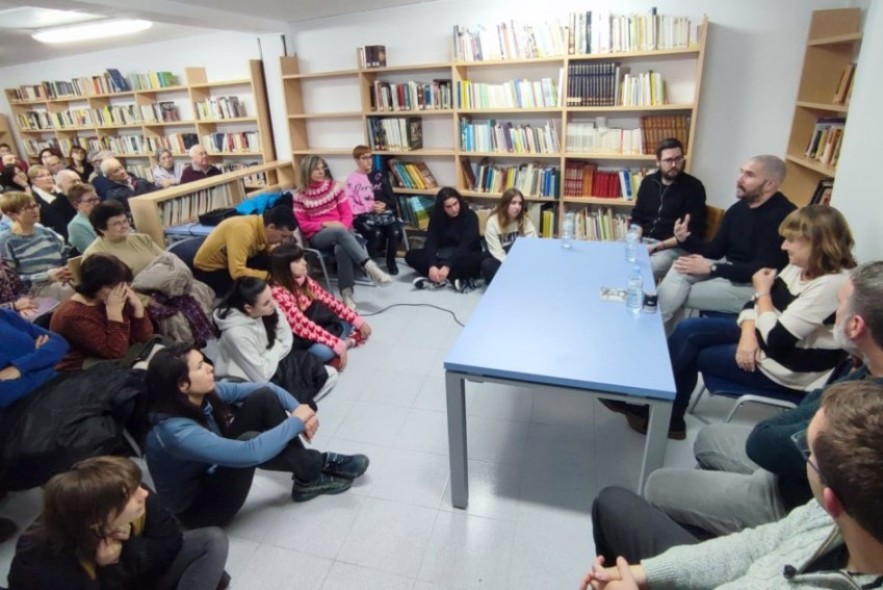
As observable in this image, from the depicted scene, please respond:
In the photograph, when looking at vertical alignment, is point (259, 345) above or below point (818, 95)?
below

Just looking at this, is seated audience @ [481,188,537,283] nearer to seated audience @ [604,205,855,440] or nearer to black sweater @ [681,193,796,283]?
black sweater @ [681,193,796,283]

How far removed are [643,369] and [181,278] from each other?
2537 mm

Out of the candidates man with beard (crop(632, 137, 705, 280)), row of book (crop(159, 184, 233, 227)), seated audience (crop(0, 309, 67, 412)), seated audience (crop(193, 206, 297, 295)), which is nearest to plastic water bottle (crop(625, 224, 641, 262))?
man with beard (crop(632, 137, 705, 280))

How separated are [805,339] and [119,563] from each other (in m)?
2.48

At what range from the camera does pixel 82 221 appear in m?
3.50

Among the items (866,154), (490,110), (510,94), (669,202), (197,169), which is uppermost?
(510,94)

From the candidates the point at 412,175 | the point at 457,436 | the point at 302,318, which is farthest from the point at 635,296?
the point at 412,175

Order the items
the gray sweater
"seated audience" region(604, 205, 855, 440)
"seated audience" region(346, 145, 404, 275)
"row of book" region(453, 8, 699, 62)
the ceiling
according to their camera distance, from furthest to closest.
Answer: "seated audience" region(346, 145, 404, 275) < "row of book" region(453, 8, 699, 62) < the ceiling < "seated audience" region(604, 205, 855, 440) < the gray sweater

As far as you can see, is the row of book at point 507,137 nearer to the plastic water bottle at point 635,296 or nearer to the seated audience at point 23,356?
the plastic water bottle at point 635,296

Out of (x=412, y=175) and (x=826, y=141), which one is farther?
(x=412, y=175)

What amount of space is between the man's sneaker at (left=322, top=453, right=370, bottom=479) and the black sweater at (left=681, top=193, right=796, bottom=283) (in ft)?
7.60

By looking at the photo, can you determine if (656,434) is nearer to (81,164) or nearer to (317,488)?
(317,488)

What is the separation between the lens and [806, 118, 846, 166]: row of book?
296 cm

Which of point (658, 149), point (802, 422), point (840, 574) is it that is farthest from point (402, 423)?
point (658, 149)
